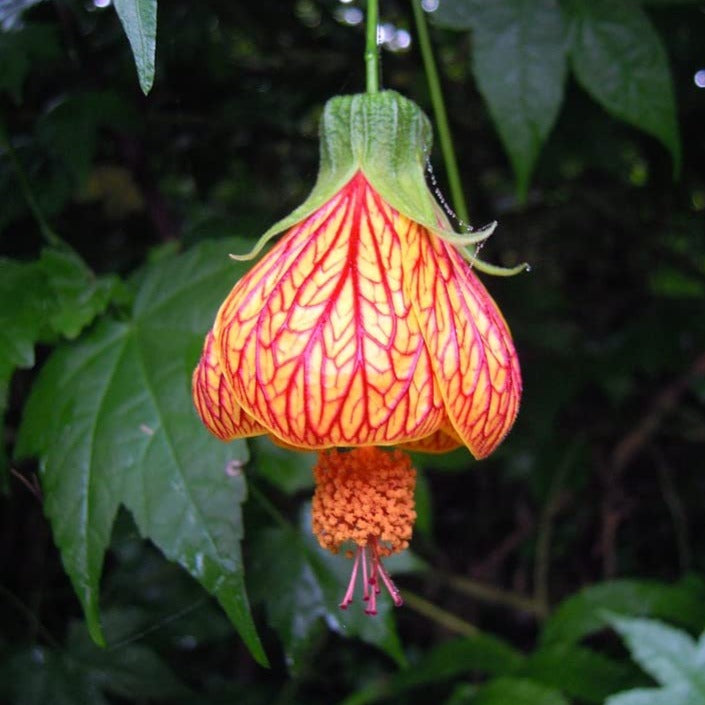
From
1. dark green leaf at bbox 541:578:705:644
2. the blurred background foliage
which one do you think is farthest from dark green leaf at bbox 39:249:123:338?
dark green leaf at bbox 541:578:705:644

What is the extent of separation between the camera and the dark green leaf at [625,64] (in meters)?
0.95

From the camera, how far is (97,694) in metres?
1.12

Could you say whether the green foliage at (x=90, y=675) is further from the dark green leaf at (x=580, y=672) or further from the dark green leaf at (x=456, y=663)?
the dark green leaf at (x=580, y=672)

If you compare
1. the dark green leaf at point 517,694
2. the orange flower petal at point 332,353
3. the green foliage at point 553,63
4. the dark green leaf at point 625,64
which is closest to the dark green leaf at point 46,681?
the dark green leaf at point 517,694

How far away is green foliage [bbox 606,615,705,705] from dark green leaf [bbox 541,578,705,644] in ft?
0.96

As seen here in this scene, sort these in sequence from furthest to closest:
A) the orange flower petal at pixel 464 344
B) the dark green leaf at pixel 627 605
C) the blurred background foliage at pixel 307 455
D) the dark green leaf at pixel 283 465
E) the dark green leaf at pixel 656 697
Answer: the dark green leaf at pixel 627 605
the dark green leaf at pixel 283 465
the blurred background foliage at pixel 307 455
the dark green leaf at pixel 656 697
the orange flower petal at pixel 464 344

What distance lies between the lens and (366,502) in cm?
67

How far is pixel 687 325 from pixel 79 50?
3.50 ft

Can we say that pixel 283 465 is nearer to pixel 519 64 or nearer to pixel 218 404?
pixel 218 404

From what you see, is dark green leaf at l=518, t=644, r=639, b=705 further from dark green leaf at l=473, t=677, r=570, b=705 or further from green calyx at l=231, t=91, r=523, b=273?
green calyx at l=231, t=91, r=523, b=273

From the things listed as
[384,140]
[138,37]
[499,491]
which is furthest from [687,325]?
[138,37]

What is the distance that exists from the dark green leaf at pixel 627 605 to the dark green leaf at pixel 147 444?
53 cm

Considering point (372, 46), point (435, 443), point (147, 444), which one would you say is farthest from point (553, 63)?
point (147, 444)

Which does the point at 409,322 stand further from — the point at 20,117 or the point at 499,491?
the point at 499,491
